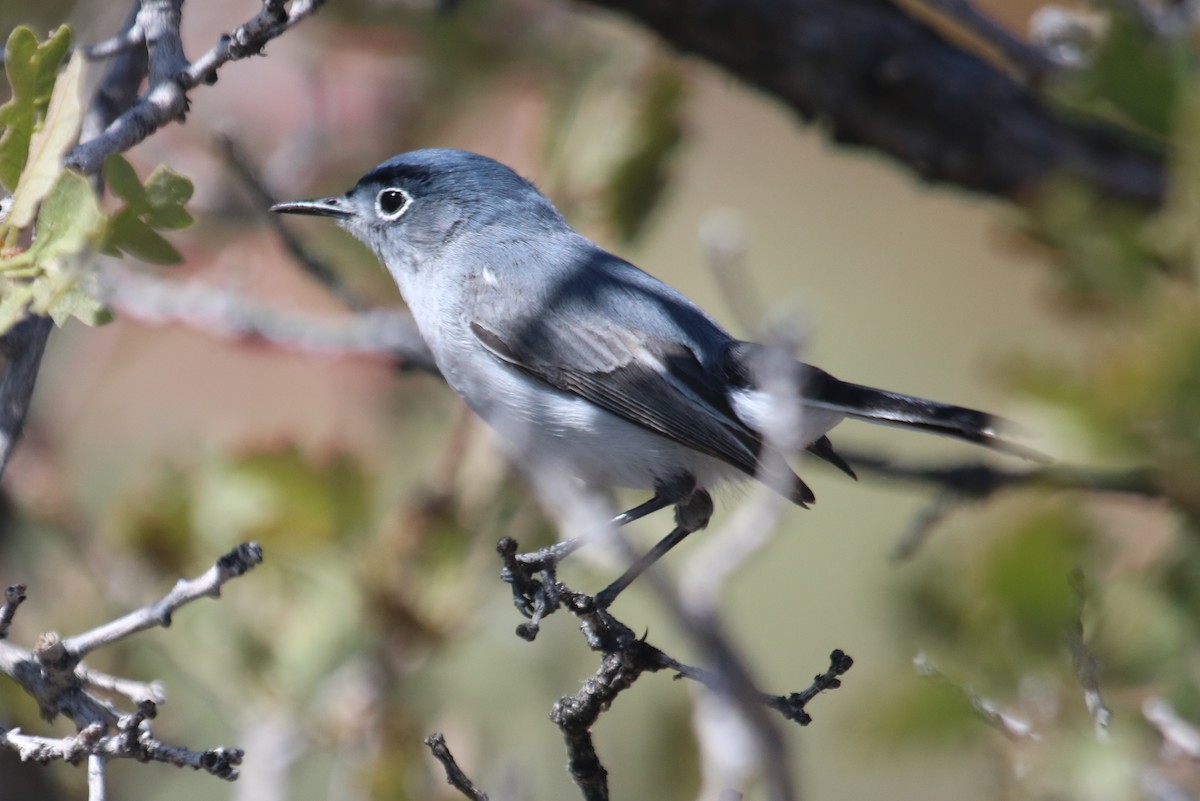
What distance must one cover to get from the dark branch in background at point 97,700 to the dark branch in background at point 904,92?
1.54 metres

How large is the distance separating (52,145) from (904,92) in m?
1.80

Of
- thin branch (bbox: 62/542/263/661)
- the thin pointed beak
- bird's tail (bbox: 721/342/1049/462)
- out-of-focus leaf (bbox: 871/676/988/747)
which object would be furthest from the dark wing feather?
thin branch (bbox: 62/542/263/661)

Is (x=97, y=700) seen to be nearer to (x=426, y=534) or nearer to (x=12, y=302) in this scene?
(x=12, y=302)

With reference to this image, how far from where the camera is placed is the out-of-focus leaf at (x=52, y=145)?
0.97m

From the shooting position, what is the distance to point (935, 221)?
231 inches

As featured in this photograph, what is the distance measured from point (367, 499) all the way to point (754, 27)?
113 cm

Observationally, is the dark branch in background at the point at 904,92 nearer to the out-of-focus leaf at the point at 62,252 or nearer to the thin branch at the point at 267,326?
the thin branch at the point at 267,326

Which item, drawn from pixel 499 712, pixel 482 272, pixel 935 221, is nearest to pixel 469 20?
pixel 482 272

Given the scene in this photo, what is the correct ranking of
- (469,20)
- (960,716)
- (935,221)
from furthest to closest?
(935,221) < (469,20) < (960,716)

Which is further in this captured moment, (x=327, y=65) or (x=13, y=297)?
(x=327, y=65)

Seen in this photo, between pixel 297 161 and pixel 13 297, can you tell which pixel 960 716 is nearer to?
pixel 13 297

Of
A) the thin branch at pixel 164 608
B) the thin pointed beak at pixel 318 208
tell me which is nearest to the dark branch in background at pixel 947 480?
the thin pointed beak at pixel 318 208

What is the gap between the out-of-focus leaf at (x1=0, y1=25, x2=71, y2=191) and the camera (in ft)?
3.34

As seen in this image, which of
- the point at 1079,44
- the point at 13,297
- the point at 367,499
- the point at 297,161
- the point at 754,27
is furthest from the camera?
the point at 297,161
